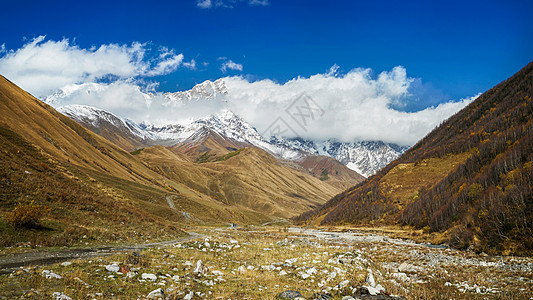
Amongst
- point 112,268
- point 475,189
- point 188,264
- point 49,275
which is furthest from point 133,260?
point 475,189

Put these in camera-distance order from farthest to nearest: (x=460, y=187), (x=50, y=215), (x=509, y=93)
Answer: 1. (x=509, y=93)
2. (x=460, y=187)
3. (x=50, y=215)

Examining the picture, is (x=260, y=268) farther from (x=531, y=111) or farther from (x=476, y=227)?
(x=531, y=111)

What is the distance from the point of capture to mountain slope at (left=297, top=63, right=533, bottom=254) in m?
38.9

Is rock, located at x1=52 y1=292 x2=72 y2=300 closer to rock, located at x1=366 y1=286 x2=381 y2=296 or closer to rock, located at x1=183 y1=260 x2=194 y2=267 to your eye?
rock, located at x1=183 y1=260 x2=194 y2=267

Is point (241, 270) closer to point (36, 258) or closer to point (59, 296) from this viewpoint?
point (59, 296)

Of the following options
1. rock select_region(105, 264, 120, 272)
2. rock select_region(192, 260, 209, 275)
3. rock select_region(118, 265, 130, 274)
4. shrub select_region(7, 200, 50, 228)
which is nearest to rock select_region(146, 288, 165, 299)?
rock select_region(118, 265, 130, 274)

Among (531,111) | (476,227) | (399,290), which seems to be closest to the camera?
(399,290)

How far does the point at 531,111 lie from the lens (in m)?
94.0

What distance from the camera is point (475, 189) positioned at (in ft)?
210

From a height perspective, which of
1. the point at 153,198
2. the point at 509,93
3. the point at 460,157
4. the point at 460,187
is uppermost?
the point at 509,93

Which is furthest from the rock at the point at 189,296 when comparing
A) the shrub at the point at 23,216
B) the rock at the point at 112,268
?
the shrub at the point at 23,216

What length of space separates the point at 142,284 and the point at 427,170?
123770 millimetres

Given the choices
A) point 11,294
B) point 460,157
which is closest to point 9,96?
point 11,294

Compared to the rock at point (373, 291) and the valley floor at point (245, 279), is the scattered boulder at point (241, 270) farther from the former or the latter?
the rock at point (373, 291)
